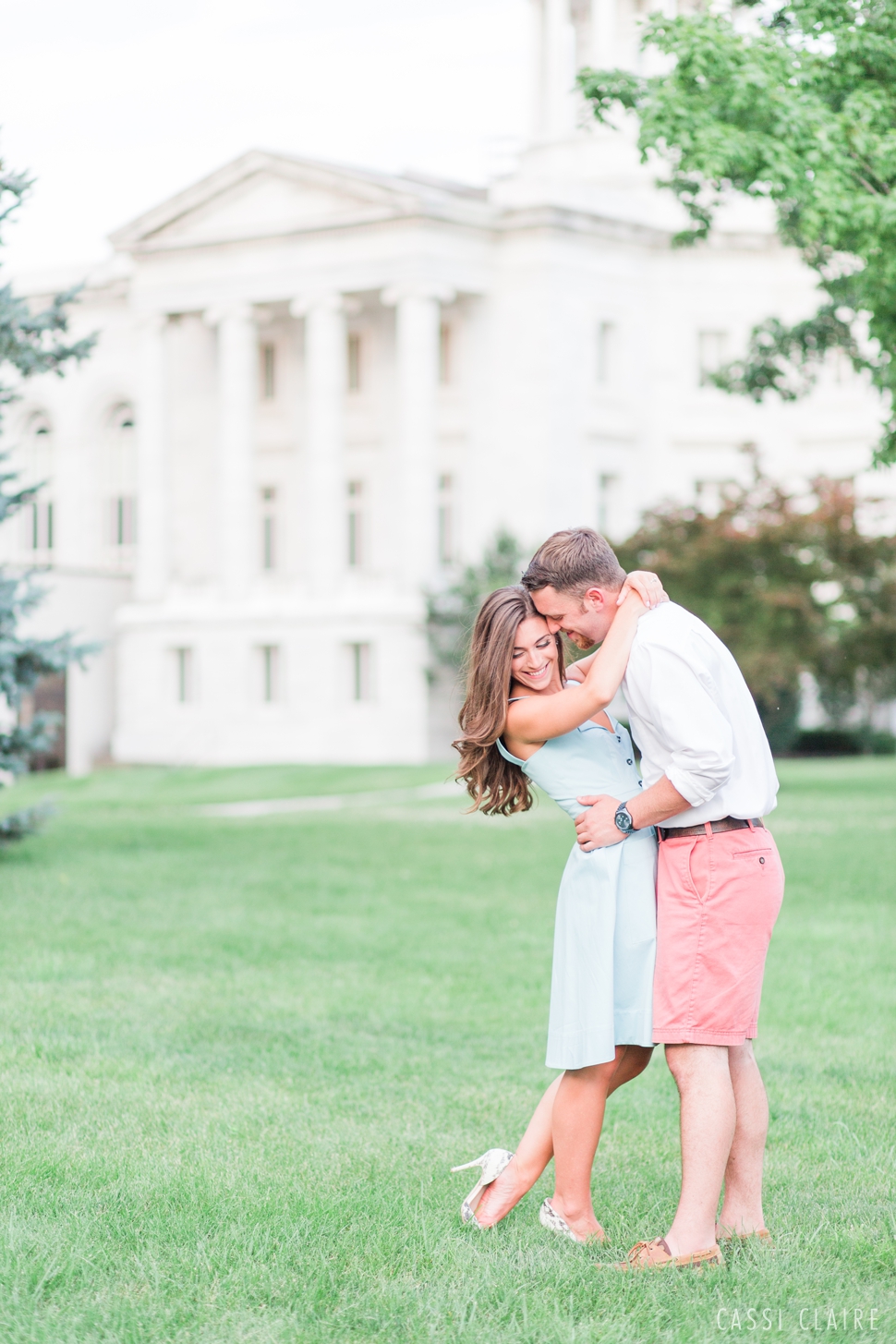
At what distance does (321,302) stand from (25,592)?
30.5 meters

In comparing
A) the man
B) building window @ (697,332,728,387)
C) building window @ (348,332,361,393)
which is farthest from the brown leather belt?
building window @ (697,332,728,387)

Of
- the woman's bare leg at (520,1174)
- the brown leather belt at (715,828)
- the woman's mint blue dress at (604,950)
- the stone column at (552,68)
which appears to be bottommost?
the woman's bare leg at (520,1174)

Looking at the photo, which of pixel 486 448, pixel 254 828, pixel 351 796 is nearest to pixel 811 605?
pixel 351 796

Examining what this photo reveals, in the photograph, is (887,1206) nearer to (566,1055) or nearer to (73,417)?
(566,1055)

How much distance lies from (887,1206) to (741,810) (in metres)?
1.57

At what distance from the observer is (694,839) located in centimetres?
495

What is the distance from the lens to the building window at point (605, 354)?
151ft

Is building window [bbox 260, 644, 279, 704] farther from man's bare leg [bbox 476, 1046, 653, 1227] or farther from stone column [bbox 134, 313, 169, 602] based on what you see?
man's bare leg [bbox 476, 1046, 653, 1227]

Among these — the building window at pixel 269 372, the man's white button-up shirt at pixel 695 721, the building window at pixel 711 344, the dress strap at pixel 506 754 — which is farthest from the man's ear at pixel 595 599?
the building window at pixel 269 372

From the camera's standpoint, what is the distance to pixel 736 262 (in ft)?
156

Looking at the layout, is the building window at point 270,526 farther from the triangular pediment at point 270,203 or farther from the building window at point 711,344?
the building window at point 711,344

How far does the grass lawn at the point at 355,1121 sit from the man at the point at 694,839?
40 centimetres

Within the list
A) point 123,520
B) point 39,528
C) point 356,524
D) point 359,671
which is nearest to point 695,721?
point 359,671

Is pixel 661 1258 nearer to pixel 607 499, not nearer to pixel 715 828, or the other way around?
pixel 715 828
